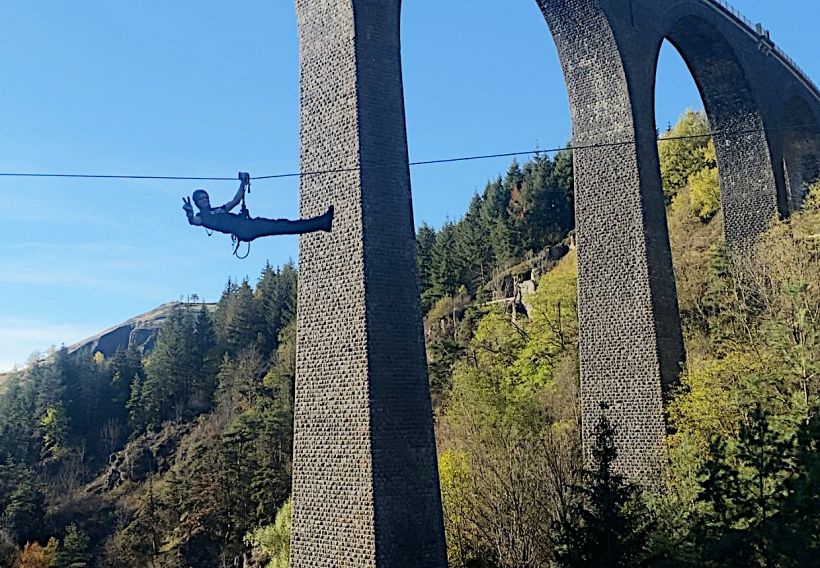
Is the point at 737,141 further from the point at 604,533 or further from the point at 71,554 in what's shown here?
the point at 71,554

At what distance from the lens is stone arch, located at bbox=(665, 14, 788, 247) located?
16.2 m

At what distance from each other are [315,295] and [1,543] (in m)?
33.0

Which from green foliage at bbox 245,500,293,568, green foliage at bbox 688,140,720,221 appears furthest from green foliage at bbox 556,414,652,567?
green foliage at bbox 688,140,720,221

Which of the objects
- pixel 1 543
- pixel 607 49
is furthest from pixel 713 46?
pixel 1 543

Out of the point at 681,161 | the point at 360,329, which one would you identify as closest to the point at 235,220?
the point at 360,329

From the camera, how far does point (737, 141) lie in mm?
16984

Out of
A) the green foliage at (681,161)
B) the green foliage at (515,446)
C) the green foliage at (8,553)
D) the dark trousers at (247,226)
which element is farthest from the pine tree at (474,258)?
the dark trousers at (247,226)

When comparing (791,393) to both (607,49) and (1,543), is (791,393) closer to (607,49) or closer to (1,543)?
(607,49)

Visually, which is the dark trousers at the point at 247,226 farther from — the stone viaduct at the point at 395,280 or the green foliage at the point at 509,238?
the green foliage at the point at 509,238

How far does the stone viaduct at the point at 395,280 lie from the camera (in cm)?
796

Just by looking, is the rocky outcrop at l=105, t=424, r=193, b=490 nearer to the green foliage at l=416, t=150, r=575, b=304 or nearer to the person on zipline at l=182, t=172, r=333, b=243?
the green foliage at l=416, t=150, r=575, b=304

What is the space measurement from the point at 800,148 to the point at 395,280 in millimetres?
16234

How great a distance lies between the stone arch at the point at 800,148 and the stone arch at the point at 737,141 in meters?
3.53

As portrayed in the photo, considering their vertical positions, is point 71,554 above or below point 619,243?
below
